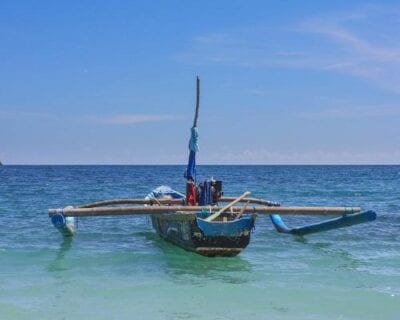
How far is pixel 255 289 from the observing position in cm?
1109

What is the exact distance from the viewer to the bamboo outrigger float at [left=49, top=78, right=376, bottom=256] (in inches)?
524

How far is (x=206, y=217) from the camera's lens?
44.9ft

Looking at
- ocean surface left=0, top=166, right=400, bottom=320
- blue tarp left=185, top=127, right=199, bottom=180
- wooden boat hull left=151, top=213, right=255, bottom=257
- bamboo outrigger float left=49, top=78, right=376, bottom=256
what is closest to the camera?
ocean surface left=0, top=166, right=400, bottom=320

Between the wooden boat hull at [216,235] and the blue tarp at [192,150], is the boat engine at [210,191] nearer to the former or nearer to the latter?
the wooden boat hull at [216,235]

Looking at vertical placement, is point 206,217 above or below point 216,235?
above

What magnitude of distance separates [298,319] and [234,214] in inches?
195

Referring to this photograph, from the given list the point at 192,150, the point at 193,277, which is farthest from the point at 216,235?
the point at 192,150

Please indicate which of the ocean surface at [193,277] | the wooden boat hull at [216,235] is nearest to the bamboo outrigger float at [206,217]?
the wooden boat hull at [216,235]

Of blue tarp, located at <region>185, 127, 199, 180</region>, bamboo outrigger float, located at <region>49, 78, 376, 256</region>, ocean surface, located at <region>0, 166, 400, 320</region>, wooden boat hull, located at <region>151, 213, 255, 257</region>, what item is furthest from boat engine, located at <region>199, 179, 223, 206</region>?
blue tarp, located at <region>185, 127, 199, 180</region>

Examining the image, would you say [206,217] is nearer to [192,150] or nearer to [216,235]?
[216,235]

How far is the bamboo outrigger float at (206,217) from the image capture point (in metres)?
13.3

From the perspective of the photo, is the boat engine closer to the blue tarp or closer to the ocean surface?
the ocean surface

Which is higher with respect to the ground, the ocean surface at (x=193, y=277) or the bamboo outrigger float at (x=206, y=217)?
the bamboo outrigger float at (x=206, y=217)

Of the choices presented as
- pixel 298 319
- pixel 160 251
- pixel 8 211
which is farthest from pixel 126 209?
pixel 8 211
